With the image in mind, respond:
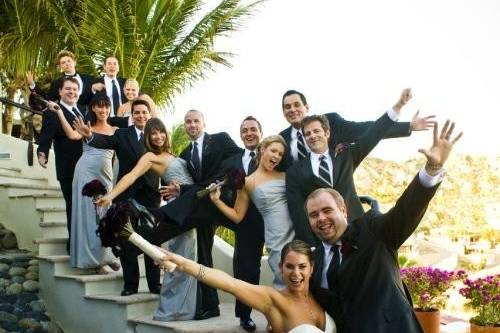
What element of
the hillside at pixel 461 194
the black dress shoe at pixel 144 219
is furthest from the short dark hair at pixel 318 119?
the hillside at pixel 461 194

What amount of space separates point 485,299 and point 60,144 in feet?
14.6

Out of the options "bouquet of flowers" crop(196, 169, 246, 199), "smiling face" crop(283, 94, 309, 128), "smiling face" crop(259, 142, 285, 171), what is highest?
"smiling face" crop(283, 94, 309, 128)

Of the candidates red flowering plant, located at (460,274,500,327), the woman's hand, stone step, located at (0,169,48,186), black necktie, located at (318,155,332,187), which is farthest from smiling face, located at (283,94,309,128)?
stone step, located at (0,169,48,186)

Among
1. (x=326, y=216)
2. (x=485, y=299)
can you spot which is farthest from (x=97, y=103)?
(x=485, y=299)

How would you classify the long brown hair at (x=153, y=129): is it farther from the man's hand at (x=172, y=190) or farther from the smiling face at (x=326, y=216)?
the smiling face at (x=326, y=216)

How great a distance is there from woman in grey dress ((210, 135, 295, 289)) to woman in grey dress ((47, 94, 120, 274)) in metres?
1.68

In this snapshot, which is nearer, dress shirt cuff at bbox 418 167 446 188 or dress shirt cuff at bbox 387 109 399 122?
dress shirt cuff at bbox 418 167 446 188

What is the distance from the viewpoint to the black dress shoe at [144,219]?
4240mm

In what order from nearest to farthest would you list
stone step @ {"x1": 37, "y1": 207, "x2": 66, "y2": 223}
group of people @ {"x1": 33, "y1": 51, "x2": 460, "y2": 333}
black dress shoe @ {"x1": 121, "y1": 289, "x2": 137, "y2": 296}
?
1. group of people @ {"x1": 33, "y1": 51, "x2": 460, "y2": 333}
2. black dress shoe @ {"x1": 121, "y1": 289, "x2": 137, "y2": 296}
3. stone step @ {"x1": 37, "y1": 207, "x2": 66, "y2": 223}

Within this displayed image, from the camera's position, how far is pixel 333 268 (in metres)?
3.12

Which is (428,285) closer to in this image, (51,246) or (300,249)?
(300,249)

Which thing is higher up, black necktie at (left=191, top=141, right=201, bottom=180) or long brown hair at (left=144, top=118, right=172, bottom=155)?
long brown hair at (left=144, top=118, right=172, bottom=155)

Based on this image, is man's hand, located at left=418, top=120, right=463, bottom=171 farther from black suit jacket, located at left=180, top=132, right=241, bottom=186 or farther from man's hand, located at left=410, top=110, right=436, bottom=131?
black suit jacket, located at left=180, top=132, right=241, bottom=186

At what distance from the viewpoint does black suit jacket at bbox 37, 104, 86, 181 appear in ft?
19.5
